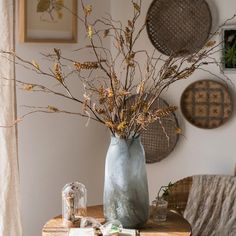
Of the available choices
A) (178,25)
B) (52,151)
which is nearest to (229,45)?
(178,25)

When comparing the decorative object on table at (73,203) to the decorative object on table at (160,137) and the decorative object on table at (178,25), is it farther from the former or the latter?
the decorative object on table at (178,25)

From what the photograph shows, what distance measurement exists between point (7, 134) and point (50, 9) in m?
0.67

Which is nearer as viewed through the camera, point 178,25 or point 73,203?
point 73,203

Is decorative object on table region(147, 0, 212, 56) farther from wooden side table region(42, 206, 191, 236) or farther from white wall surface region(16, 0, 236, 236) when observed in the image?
wooden side table region(42, 206, 191, 236)

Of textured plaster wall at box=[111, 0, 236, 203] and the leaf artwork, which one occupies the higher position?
the leaf artwork

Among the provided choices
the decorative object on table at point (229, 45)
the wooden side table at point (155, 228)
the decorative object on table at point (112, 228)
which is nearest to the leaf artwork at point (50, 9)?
the decorative object on table at point (229, 45)

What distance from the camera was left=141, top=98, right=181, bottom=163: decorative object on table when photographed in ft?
9.21

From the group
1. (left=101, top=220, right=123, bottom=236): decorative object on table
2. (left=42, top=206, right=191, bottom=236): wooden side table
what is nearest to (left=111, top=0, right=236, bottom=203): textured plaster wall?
(left=42, top=206, right=191, bottom=236): wooden side table

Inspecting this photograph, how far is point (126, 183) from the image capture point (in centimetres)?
189

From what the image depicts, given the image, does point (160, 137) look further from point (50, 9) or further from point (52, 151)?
point (50, 9)

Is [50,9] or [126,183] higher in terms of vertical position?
[50,9]

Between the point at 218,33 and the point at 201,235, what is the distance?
996 millimetres

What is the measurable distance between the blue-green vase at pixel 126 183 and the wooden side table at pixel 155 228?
6 centimetres

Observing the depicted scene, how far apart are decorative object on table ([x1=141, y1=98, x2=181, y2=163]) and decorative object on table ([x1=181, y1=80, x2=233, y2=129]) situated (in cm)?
10
